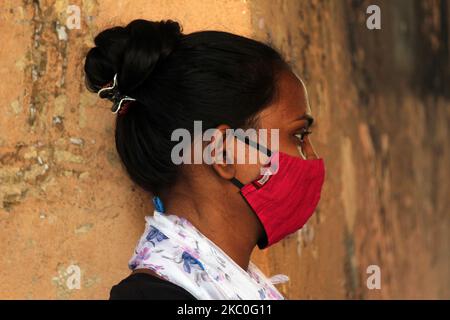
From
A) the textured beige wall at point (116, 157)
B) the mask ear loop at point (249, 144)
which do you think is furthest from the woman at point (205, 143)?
the textured beige wall at point (116, 157)

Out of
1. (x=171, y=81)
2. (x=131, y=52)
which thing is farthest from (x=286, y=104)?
(x=131, y=52)

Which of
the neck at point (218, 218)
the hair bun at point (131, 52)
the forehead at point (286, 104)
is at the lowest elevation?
the neck at point (218, 218)

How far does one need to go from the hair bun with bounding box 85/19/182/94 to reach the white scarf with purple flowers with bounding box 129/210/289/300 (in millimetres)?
350

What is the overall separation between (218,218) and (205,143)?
0.19 metres

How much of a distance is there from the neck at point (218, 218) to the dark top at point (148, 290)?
8.2 inches

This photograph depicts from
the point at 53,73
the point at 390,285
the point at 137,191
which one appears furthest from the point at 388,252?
the point at 53,73

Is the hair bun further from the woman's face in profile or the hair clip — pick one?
the woman's face in profile

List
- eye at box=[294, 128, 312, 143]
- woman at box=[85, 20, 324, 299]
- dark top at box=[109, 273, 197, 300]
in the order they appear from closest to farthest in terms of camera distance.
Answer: dark top at box=[109, 273, 197, 300]
woman at box=[85, 20, 324, 299]
eye at box=[294, 128, 312, 143]

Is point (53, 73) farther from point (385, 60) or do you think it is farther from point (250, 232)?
point (385, 60)

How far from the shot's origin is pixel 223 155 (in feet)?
6.60

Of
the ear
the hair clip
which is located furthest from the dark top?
the hair clip

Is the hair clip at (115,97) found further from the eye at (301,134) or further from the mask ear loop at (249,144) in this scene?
the eye at (301,134)

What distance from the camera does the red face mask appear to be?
2.04 meters

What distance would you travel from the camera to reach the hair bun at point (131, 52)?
6.50 ft
